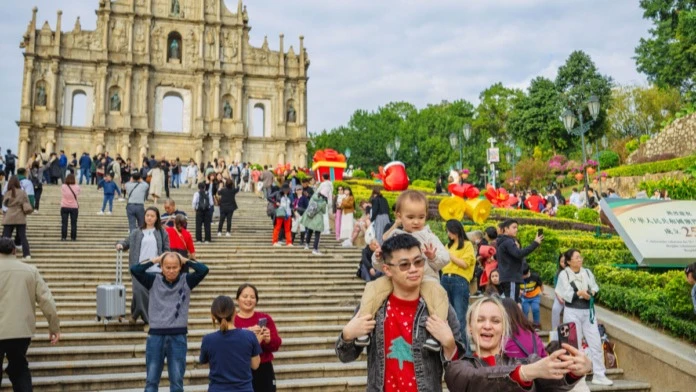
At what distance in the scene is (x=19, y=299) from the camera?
5.24m

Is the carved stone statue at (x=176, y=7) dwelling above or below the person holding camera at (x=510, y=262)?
above

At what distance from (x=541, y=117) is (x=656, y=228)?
108 feet

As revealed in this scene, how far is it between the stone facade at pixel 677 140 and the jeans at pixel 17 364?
26.1 metres

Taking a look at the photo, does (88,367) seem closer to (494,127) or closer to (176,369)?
(176,369)

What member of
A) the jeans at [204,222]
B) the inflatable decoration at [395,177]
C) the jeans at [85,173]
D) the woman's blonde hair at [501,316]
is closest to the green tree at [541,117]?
the jeans at [85,173]

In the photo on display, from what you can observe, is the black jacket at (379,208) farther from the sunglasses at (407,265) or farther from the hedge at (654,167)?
the hedge at (654,167)

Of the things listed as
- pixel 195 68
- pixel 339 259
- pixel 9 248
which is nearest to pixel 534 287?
pixel 339 259

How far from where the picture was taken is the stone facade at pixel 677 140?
25.2m

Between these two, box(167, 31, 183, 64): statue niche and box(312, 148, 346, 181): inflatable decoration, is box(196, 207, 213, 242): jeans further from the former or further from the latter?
box(167, 31, 183, 64): statue niche

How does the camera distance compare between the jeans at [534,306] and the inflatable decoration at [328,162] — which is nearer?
the jeans at [534,306]

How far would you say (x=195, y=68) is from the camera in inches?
1633

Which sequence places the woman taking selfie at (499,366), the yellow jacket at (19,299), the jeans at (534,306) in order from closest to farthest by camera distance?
the woman taking selfie at (499,366)
the yellow jacket at (19,299)
the jeans at (534,306)

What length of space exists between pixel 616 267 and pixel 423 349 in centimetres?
759

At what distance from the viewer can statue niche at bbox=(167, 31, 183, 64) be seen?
4194cm
